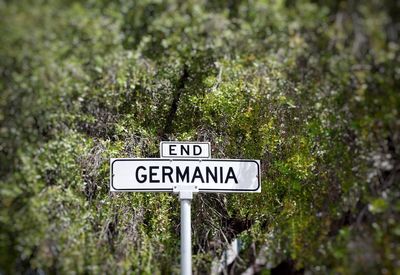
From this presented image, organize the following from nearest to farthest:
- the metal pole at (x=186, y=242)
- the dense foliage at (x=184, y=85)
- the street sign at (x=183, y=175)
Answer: the dense foliage at (x=184, y=85) < the metal pole at (x=186, y=242) < the street sign at (x=183, y=175)

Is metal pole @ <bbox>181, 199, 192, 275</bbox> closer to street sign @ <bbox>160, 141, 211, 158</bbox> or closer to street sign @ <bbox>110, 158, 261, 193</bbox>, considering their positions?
street sign @ <bbox>110, 158, 261, 193</bbox>

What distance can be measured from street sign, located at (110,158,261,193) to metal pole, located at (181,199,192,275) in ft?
0.55

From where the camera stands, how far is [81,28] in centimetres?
338

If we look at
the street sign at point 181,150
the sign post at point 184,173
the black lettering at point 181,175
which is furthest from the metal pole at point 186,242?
the street sign at point 181,150

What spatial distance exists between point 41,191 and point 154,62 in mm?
1125

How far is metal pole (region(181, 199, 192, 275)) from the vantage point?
13.8 feet

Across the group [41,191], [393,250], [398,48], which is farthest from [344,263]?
[41,191]

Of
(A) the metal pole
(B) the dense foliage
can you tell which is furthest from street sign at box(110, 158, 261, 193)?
(B) the dense foliage

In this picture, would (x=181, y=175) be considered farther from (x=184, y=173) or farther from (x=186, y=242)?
(x=186, y=242)

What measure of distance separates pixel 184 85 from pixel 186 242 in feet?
5.32

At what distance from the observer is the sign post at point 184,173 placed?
4383 mm

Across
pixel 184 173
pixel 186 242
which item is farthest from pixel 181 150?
pixel 186 242

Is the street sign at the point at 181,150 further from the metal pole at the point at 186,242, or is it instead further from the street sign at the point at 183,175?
the metal pole at the point at 186,242

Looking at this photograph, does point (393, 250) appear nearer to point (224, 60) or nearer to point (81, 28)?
point (224, 60)
